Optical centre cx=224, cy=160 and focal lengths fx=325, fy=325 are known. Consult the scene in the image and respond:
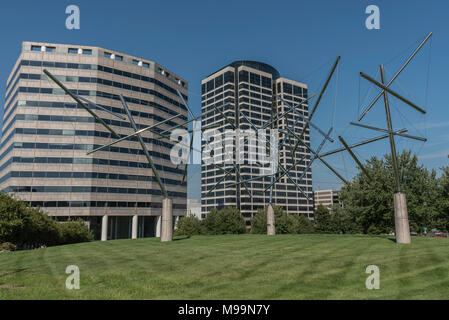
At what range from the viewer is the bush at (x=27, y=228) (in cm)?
3728

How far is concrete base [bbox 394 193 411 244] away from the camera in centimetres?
2378

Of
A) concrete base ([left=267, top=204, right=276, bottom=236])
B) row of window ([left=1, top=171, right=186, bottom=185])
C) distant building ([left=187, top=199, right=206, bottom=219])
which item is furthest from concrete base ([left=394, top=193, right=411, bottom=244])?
distant building ([left=187, top=199, right=206, bottom=219])

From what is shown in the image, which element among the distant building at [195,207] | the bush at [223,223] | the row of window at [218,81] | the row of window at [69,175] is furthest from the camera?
the distant building at [195,207]

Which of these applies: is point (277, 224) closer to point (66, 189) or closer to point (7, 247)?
point (66, 189)

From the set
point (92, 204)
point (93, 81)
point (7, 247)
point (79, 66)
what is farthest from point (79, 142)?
point (7, 247)

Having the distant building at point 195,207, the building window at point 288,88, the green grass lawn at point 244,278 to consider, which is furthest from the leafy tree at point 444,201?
the building window at point 288,88

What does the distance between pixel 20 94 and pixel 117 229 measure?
1648 inches

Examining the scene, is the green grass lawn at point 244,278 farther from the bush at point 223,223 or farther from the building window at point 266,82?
the building window at point 266,82

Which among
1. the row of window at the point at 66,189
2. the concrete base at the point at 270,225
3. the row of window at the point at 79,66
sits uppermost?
the row of window at the point at 79,66

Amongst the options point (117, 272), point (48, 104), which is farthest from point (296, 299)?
point (48, 104)

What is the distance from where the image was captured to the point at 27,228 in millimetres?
41875

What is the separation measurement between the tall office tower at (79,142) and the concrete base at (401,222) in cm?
5743

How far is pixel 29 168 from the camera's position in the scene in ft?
255
